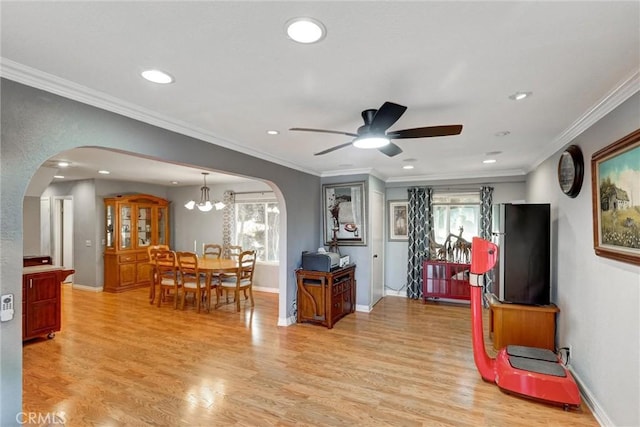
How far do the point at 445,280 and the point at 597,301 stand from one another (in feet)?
10.6

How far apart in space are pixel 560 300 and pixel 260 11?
3913 millimetres

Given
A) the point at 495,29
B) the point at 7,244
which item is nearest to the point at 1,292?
the point at 7,244

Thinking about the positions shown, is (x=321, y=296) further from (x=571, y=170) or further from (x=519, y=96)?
(x=519, y=96)

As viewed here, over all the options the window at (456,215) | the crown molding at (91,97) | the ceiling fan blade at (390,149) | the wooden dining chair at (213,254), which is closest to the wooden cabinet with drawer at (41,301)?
the wooden dining chair at (213,254)

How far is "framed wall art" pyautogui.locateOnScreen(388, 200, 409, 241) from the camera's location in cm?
633

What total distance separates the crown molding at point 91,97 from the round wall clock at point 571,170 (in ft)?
11.2

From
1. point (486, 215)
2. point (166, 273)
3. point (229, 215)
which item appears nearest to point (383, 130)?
point (486, 215)

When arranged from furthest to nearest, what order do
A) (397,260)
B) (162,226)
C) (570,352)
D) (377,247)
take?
(162,226) < (397,260) < (377,247) < (570,352)

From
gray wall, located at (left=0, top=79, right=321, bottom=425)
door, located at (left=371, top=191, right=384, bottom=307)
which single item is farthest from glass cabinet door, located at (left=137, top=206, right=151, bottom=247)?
door, located at (left=371, top=191, right=384, bottom=307)

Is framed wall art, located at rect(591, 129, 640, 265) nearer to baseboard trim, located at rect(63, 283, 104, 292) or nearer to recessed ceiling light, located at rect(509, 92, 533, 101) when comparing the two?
recessed ceiling light, located at rect(509, 92, 533, 101)

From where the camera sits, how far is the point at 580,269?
111 inches

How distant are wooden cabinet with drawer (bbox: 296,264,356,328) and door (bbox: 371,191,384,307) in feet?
2.93

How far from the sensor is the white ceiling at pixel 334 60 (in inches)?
52.3

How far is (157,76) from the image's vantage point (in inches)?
75.4
